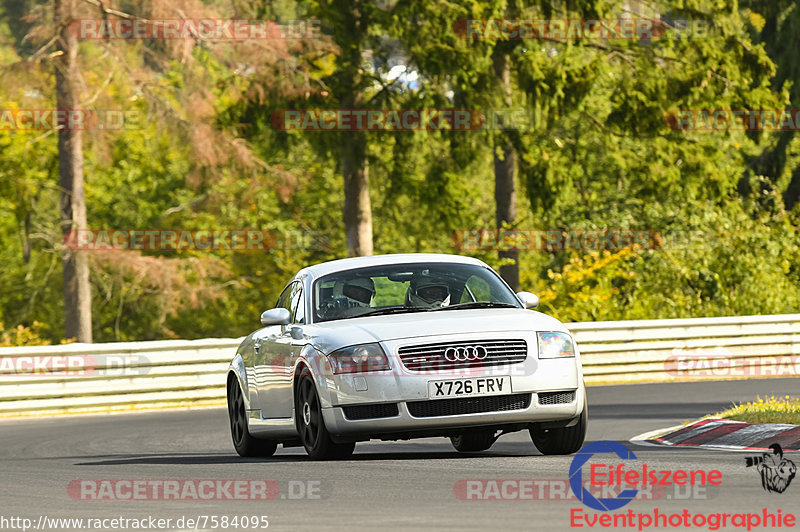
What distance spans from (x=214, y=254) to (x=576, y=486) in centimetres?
→ 4540

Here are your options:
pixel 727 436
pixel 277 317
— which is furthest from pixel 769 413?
pixel 277 317

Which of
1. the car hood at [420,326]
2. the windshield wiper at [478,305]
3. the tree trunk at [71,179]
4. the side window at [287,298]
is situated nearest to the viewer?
the car hood at [420,326]

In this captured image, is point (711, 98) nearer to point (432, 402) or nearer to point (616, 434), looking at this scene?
point (616, 434)

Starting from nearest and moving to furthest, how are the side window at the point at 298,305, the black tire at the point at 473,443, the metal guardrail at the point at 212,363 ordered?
the side window at the point at 298,305
the black tire at the point at 473,443
the metal guardrail at the point at 212,363

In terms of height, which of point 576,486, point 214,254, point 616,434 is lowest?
point 214,254

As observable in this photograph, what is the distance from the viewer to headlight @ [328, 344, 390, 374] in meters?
10.6

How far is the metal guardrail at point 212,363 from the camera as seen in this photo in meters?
21.7

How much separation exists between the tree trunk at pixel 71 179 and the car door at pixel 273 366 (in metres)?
21.1

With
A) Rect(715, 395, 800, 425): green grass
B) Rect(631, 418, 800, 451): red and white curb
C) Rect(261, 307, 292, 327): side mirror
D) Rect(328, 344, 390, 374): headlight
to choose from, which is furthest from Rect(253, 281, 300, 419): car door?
Rect(715, 395, 800, 425): green grass

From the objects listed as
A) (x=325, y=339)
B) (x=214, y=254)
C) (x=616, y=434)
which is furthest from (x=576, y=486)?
(x=214, y=254)

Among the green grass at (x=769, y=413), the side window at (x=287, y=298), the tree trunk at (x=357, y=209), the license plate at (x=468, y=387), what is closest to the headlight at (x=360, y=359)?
the license plate at (x=468, y=387)

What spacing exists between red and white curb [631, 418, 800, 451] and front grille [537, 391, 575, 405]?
5.82ft

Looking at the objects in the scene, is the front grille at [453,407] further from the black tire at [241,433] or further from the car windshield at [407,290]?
the black tire at [241,433]

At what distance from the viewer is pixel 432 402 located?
10.6 meters
